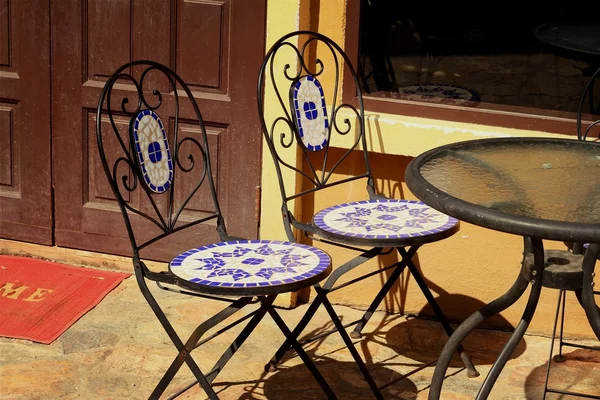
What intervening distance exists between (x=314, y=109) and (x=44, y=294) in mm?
1655

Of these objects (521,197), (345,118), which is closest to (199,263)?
(521,197)

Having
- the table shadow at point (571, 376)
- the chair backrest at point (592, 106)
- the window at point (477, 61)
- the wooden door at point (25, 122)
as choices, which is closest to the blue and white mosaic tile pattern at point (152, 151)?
the window at point (477, 61)

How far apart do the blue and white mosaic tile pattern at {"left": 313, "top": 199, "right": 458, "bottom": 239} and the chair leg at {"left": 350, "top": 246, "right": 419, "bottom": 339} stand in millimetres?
149

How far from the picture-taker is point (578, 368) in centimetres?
463

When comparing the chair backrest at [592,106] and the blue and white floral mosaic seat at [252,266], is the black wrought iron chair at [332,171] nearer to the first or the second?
the blue and white floral mosaic seat at [252,266]

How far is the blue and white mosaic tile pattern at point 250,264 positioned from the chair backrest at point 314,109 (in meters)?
0.45

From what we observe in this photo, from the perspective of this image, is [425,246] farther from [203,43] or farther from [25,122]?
[25,122]

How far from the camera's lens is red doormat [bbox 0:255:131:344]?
15.8 ft

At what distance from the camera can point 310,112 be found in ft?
15.2

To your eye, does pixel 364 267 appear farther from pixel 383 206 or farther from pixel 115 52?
pixel 115 52

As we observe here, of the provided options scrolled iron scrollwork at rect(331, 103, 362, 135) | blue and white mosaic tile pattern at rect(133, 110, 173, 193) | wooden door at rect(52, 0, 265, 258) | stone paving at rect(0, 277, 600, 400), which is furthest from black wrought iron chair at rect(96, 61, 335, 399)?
wooden door at rect(52, 0, 265, 258)

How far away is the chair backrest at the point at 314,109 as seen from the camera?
15.1ft

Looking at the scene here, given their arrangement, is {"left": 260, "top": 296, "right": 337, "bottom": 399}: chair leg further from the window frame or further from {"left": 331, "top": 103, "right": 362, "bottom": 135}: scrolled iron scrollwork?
the window frame

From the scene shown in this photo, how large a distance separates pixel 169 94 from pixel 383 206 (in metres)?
1.32
